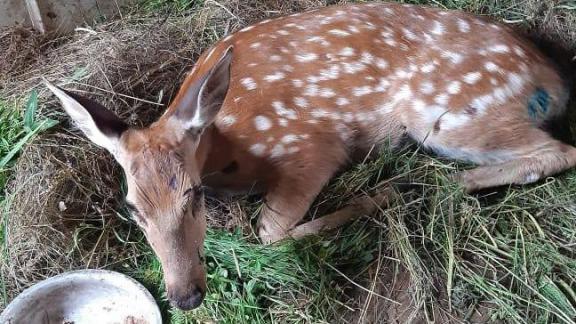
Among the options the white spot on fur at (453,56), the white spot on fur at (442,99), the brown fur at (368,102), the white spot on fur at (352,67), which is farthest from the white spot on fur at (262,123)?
the white spot on fur at (453,56)

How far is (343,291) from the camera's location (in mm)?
3143

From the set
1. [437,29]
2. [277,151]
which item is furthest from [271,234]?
[437,29]

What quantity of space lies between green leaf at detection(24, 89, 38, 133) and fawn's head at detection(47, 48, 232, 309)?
982 mm

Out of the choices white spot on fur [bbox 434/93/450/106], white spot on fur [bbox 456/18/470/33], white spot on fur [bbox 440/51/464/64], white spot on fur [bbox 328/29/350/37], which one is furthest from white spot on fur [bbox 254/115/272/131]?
white spot on fur [bbox 456/18/470/33]

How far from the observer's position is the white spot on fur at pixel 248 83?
3.47m

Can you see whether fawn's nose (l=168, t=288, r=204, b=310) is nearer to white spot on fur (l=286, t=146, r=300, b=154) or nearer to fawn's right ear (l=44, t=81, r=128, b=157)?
fawn's right ear (l=44, t=81, r=128, b=157)

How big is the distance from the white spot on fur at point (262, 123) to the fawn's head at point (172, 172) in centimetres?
55

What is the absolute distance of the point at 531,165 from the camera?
345 centimetres

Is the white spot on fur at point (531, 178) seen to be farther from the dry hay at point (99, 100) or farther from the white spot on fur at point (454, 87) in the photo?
the dry hay at point (99, 100)

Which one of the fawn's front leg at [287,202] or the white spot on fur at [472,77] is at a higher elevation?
the white spot on fur at [472,77]

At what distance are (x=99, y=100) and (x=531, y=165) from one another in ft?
7.74

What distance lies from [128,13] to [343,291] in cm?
278

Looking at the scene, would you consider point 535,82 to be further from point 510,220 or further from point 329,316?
point 329,316

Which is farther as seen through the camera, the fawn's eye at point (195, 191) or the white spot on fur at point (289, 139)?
the white spot on fur at point (289, 139)
